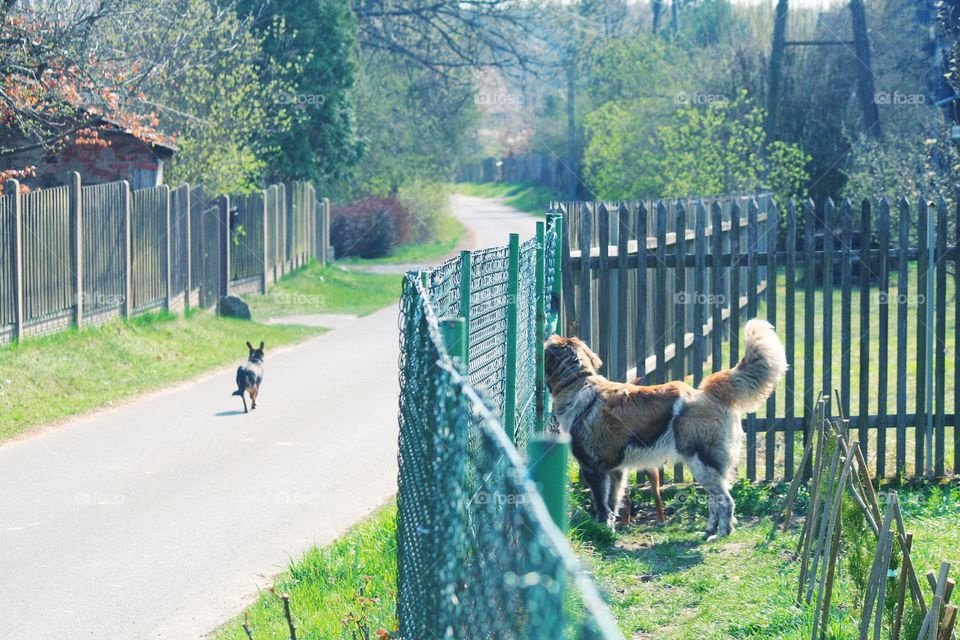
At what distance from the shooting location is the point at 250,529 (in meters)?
8.64

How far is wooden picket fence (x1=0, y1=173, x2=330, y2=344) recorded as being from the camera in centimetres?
1488

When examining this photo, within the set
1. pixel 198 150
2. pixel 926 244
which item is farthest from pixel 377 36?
pixel 926 244

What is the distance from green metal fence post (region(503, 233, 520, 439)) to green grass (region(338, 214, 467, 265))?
29.7 m

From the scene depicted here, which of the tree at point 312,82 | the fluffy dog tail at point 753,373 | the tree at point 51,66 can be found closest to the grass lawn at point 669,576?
the fluffy dog tail at point 753,373

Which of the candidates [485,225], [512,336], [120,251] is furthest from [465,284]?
[485,225]

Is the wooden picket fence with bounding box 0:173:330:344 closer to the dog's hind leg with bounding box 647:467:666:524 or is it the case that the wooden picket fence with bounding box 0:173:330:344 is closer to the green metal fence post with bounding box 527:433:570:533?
the dog's hind leg with bounding box 647:467:666:524

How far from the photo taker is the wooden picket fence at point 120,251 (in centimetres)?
1488

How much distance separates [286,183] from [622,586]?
83.3 ft

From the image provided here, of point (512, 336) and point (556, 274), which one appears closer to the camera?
point (512, 336)

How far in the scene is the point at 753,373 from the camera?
7766mm

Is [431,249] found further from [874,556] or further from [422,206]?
[874,556]

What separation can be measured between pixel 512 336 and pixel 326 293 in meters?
20.6

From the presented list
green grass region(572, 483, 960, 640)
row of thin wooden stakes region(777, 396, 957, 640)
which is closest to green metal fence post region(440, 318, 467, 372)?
row of thin wooden stakes region(777, 396, 957, 640)

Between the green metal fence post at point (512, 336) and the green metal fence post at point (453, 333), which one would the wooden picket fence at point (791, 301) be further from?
the green metal fence post at point (453, 333)
